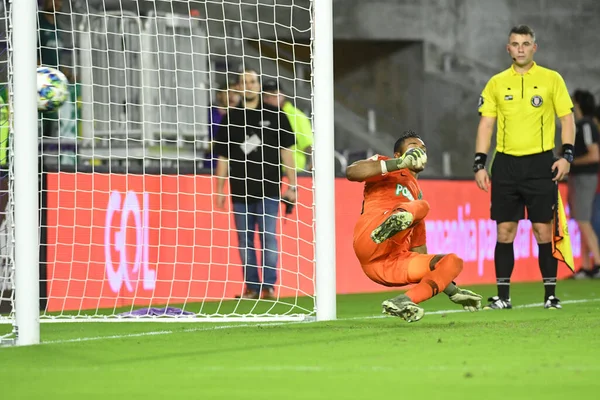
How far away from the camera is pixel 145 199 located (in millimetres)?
10703

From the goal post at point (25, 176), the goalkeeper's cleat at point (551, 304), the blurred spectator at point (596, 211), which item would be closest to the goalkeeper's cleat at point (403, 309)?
the goal post at point (25, 176)

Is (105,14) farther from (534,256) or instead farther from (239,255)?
(534,256)

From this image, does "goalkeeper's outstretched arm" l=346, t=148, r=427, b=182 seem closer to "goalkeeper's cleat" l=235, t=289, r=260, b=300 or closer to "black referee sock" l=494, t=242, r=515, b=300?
"black referee sock" l=494, t=242, r=515, b=300

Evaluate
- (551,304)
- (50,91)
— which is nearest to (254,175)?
(551,304)

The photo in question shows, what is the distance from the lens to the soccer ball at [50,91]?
8289 mm

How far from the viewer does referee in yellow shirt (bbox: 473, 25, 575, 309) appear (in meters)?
9.10

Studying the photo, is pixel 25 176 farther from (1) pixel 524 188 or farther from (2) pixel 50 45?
(2) pixel 50 45

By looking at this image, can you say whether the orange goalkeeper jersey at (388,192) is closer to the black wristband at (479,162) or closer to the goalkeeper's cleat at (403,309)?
the goalkeeper's cleat at (403,309)

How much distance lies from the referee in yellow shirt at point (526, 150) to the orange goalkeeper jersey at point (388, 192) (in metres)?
1.47

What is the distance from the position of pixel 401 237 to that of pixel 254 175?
3.71 metres

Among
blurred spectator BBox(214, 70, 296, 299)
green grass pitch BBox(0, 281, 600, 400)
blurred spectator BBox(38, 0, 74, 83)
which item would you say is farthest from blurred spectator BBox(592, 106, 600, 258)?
green grass pitch BBox(0, 281, 600, 400)

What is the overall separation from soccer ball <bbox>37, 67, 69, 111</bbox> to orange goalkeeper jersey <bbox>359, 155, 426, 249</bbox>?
6.88 ft

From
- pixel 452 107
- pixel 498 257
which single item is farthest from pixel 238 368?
pixel 452 107

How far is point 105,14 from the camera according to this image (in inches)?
416
